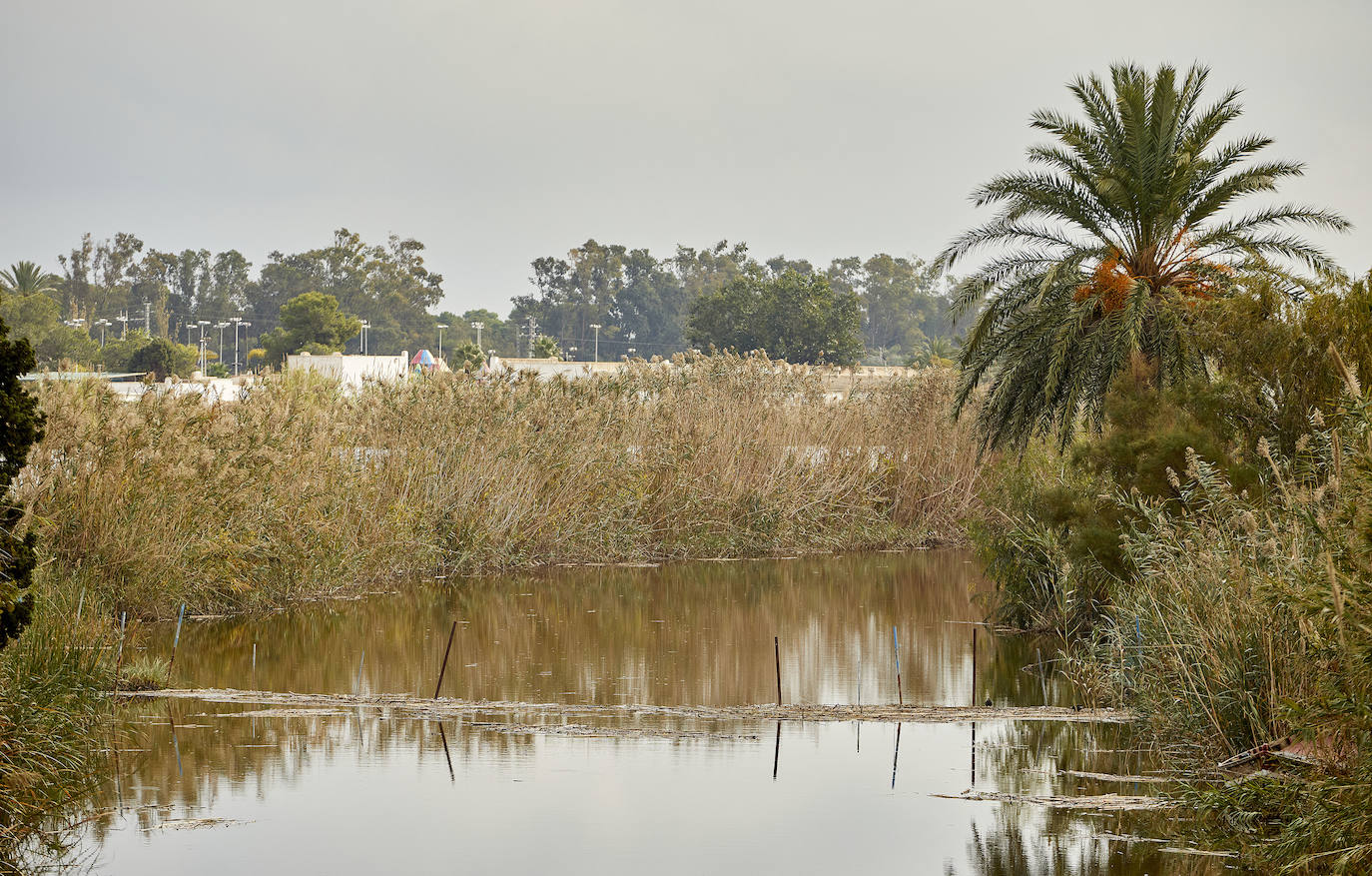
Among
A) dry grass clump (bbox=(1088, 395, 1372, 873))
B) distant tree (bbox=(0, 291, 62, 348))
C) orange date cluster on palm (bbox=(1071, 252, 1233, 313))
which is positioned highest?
distant tree (bbox=(0, 291, 62, 348))

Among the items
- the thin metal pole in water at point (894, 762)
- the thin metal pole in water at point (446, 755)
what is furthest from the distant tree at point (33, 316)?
the thin metal pole in water at point (894, 762)

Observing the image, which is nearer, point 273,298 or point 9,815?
point 9,815

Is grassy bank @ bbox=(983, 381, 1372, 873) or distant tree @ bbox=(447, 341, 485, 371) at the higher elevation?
distant tree @ bbox=(447, 341, 485, 371)

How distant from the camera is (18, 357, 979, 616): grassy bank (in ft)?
54.2

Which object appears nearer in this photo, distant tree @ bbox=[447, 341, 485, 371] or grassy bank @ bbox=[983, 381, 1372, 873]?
grassy bank @ bbox=[983, 381, 1372, 873]

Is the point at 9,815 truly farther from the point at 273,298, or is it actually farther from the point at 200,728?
the point at 273,298

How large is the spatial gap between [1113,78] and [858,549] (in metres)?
11.5

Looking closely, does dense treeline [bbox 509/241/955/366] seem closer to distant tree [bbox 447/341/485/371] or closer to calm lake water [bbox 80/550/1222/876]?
distant tree [bbox 447/341/485/371]

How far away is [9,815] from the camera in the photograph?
8.57m

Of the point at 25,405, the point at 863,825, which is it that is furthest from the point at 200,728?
the point at 863,825

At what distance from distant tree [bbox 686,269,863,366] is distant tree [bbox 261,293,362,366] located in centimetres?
2398

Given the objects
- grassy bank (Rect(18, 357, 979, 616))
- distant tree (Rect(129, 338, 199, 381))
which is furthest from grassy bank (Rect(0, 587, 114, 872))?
distant tree (Rect(129, 338, 199, 381))

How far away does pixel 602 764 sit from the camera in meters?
11.3

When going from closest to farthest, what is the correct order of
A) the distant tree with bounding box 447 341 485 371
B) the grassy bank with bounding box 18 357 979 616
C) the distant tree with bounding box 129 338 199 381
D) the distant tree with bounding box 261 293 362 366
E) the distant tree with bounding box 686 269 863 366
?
the grassy bank with bounding box 18 357 979 616 < the distant tree with bounding box 447 341 485 371 < the distant tree with bounding box 686 269 863 366 < the distant tree with bounding box 129 338 199 381 < the distant tree with bounding box 261 293 362 366
